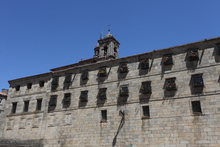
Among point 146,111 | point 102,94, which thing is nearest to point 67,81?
point 102,94

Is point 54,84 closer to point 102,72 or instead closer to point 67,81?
point 67,81

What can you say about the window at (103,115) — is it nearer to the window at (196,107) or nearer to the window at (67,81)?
the window at (67,81)

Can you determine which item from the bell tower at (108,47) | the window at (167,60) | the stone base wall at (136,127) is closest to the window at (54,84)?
the stone base wall at (136,127)

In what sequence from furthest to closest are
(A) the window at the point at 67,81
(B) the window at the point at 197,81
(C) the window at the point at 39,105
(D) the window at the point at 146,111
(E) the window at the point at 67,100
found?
(C) the window at the point at 39,105 → (A) the window at the point at 67,81 → (E) the window at the point at 67,100 → (D) the window at the point at 146,111 → (B) the window at the point at 197,81

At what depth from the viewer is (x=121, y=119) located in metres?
23.3

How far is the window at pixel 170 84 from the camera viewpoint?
21781mm

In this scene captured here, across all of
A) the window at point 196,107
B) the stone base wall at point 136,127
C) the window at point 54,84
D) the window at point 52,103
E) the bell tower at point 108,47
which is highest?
the bell tower at point 108,47

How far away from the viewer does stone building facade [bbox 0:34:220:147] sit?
20328 millimetres

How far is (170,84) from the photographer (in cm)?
2202

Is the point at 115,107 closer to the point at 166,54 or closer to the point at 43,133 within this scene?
the point at 166,54

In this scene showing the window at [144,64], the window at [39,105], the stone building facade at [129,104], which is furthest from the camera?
the window at [39,105]

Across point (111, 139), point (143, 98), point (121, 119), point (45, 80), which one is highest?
point (45, 80)

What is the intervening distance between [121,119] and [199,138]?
26.0ft

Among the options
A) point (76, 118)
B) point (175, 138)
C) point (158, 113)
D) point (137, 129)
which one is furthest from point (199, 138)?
point (76, 118)
